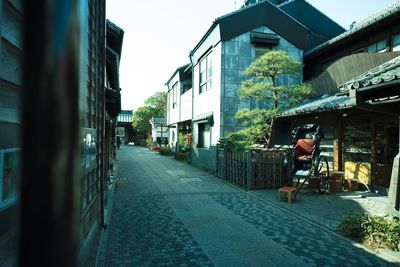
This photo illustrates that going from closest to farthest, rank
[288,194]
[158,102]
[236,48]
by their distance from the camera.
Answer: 1. [288,194]
2. [236,48]
3. [158,102]

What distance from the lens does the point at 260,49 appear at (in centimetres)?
1802

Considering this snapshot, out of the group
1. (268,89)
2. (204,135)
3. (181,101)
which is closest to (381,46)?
(268,89)

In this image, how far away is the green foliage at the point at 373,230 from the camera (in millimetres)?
5591

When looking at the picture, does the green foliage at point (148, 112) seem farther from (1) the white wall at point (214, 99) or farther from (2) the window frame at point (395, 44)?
(2) the window frame at point (395, 44)

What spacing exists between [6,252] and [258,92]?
39.8 feet

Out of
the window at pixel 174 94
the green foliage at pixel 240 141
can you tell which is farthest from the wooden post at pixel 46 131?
the window at pixel 174 94

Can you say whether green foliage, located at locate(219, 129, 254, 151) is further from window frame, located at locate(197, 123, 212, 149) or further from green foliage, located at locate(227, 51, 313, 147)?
window frame, located at locate(197, 123, 212, 149)

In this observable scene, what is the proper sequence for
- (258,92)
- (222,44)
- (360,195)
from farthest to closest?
(222,44) → (258,92) → (360,195)

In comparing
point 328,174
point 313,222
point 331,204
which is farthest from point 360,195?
point 313,222

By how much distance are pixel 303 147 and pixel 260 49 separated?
8.26m

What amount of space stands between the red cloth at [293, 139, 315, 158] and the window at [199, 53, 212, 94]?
8.88m

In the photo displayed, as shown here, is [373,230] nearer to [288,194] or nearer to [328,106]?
[288,194]

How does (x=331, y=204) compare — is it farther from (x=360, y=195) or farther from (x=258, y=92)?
(x=258, y=92)

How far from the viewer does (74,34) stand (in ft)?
2.06
